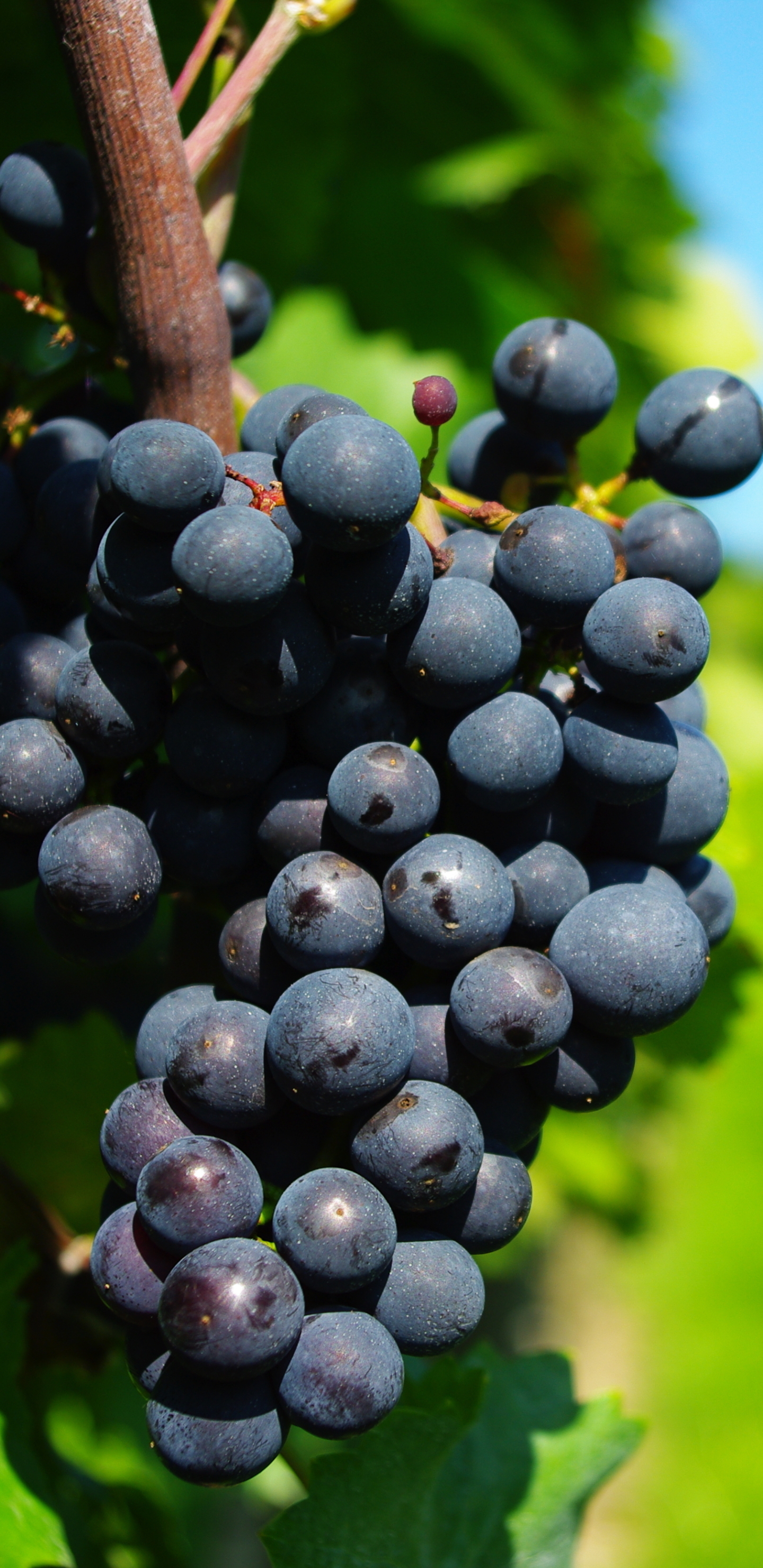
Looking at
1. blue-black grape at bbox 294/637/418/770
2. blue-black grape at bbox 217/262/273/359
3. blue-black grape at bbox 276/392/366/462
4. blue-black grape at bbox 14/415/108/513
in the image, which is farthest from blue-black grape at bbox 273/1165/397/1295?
blue-black grape at bbox 217/262/273/359

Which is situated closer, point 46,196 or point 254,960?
point 254,960

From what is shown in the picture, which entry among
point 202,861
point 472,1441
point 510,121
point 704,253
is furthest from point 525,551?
point 704,253

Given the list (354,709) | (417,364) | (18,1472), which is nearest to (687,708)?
(354,709)

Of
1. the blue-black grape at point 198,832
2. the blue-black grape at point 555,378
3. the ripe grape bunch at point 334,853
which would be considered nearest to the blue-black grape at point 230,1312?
the ripe grape bunch at point 334,853

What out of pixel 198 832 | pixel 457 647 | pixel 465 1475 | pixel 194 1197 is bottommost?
pixel 465 1475

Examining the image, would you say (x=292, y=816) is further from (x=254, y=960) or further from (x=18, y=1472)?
(x=18, y=1472)

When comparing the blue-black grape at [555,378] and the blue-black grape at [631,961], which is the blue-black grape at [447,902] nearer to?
the blue-black grape at [631,961]

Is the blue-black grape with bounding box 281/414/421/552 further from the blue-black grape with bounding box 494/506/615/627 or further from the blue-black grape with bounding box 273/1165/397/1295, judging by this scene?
the blue-black grape with bounding box 273/1165/397/1295
